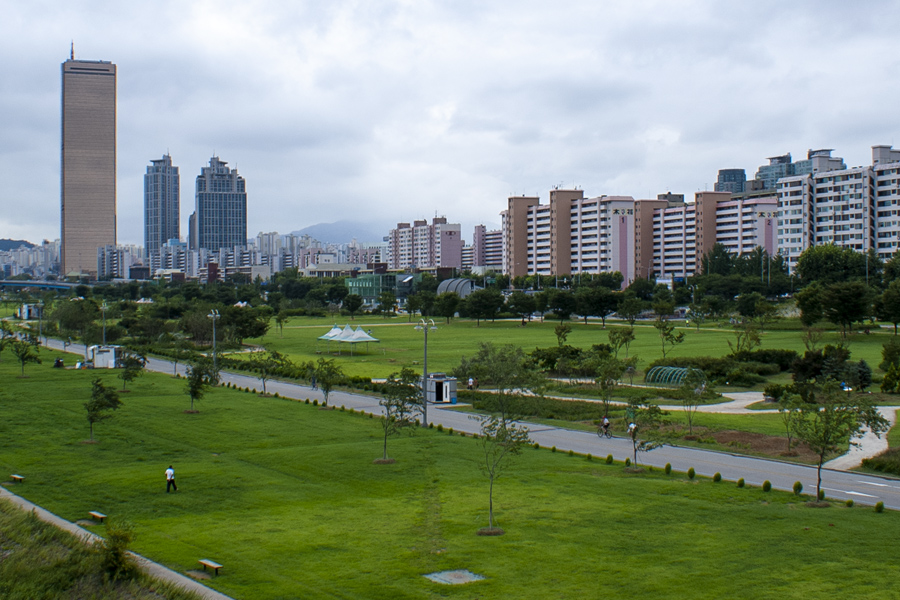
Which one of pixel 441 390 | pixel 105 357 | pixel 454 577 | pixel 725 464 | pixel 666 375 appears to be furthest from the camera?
pixel 105 357

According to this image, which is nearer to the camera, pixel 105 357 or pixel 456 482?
pixel 456 482

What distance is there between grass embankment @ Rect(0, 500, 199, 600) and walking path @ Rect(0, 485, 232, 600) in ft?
0.74

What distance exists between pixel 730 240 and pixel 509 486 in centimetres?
14850

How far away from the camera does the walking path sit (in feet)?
47.1

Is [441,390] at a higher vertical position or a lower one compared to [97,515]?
higher

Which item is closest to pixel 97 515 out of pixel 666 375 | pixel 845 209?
pixel 666 375

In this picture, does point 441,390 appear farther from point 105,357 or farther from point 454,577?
point 105,357

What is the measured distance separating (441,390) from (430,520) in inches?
938

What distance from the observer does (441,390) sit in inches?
1698

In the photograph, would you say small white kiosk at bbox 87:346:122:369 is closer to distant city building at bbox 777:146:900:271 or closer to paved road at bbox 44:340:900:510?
paved road at bbox 44:340:900:510

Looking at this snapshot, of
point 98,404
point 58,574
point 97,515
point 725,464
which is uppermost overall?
point 98,404

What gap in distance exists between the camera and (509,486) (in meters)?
22.9

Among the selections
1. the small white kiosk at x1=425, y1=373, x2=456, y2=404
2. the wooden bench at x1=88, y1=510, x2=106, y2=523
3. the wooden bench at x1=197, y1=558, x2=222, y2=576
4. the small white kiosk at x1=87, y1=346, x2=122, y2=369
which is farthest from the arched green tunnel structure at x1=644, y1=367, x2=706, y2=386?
the small white kiosk at x1=87, y1=346, x2=122, y2=369

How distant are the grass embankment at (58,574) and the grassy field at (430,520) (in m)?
1.14
